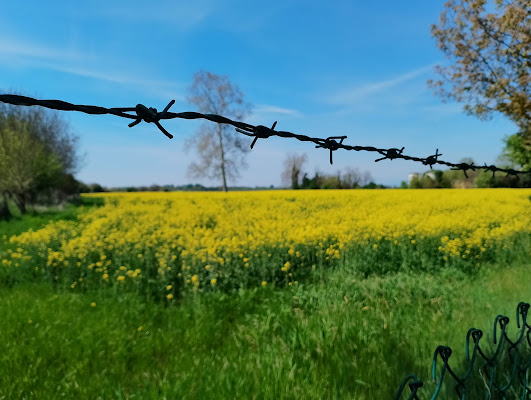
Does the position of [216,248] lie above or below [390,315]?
above

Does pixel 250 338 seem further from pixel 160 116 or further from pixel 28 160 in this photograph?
pixel 28 160

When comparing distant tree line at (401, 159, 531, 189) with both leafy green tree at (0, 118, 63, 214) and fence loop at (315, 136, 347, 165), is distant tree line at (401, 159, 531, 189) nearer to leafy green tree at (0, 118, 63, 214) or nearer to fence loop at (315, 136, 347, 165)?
leafy green tree at (0, 118, 63, 214)

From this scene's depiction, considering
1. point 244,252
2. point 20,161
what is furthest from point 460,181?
point 20,161

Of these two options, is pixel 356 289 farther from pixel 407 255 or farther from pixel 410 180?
pixel 410 180

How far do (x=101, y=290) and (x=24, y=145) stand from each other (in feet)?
68.0

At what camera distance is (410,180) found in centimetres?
3434

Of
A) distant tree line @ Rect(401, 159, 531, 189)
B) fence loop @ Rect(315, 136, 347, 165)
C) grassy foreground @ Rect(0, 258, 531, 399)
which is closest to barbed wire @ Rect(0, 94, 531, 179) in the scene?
fence loop @ Rect(315, 136, 347, 165)

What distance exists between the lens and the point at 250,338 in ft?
13.0

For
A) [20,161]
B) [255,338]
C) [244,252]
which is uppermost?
[20,161]

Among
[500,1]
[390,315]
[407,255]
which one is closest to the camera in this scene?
[390,315]

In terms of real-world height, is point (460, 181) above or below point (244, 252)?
above

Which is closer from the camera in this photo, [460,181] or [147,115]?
[147,115]

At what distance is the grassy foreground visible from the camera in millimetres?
3000

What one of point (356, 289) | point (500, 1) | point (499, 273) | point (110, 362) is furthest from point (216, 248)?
point (500, 1)
